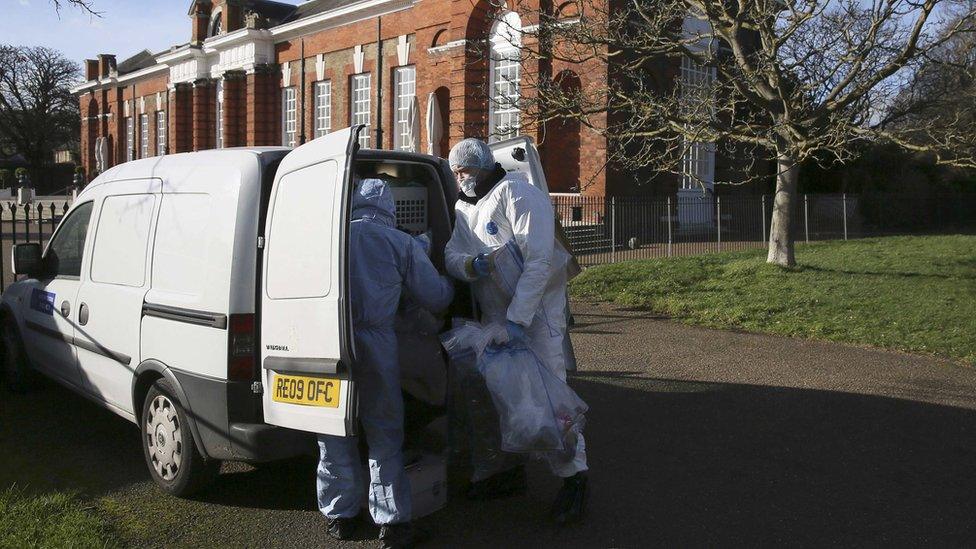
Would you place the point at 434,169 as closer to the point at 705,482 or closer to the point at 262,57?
the point at 705,482

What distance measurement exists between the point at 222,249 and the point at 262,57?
123ft

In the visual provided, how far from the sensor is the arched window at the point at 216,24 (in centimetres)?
4414

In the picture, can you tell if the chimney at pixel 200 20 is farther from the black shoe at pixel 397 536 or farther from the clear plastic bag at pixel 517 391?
the black shoe at pixel 397 536

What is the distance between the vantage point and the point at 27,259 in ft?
22.4

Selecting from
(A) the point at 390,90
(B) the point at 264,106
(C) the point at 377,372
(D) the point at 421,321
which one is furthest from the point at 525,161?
(B) the point at 264,106

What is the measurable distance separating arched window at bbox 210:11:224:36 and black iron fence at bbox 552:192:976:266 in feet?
87.1

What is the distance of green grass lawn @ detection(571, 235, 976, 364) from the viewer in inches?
444

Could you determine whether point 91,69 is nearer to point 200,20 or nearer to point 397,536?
point 200,20

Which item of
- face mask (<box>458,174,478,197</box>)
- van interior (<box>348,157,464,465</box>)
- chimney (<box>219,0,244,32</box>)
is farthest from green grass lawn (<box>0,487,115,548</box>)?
chimney (<box>219,0,244,32</box>)

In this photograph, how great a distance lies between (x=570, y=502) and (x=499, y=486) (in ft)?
2.09

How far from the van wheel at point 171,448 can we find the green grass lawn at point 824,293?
8.40 metres

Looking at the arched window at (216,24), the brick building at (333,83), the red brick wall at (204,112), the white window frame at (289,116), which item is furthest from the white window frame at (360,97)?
the red brick wall at (204,112)

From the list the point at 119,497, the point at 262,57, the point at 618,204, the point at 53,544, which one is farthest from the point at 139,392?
the point at 262,57

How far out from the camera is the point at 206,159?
17.2 ft
